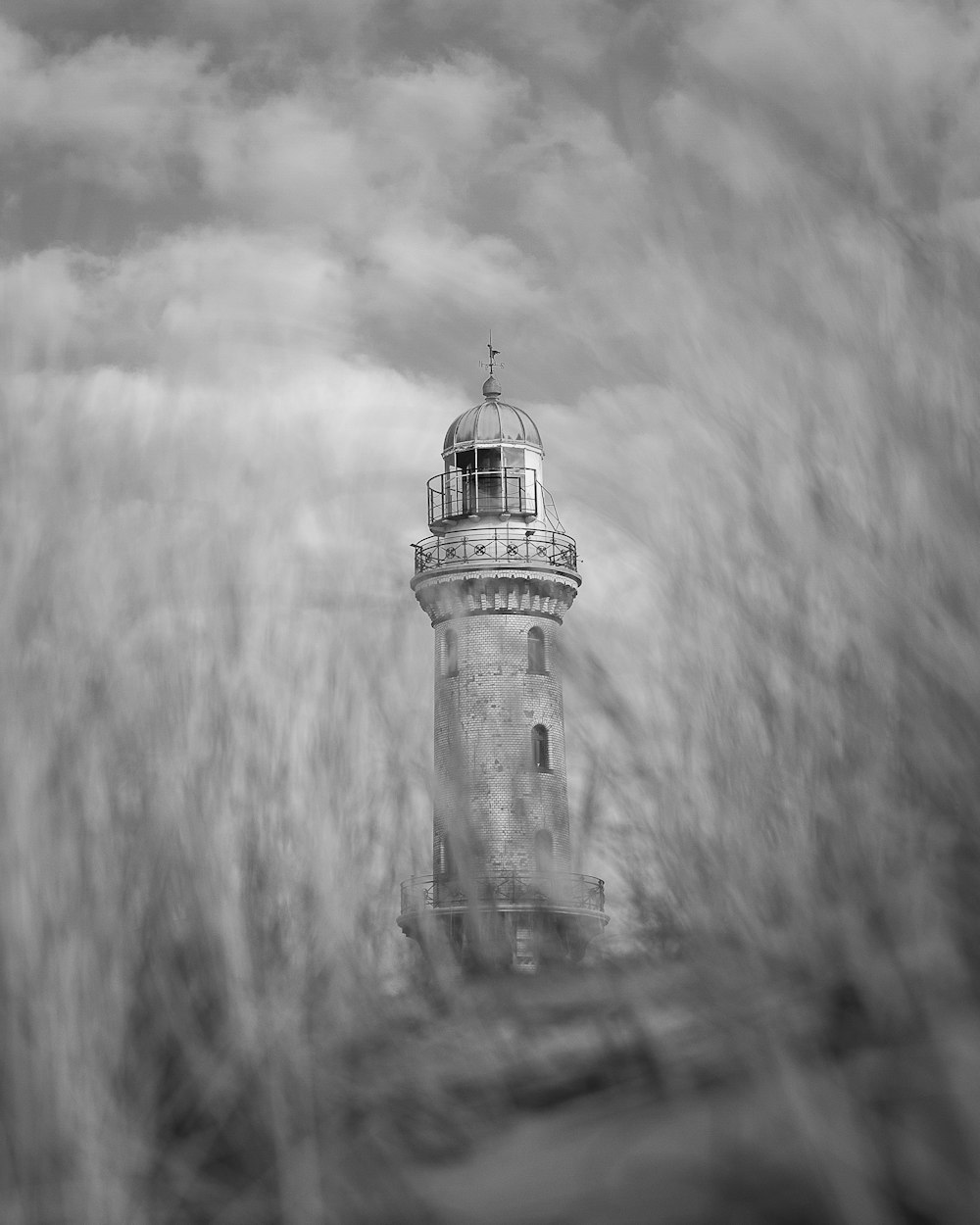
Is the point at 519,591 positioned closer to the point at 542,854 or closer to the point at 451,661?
the point at 451,661

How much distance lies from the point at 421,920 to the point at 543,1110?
2.75ft

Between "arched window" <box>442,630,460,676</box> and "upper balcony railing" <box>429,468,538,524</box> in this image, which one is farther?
"upper balcony railing" <box>429,468,538,524</box>

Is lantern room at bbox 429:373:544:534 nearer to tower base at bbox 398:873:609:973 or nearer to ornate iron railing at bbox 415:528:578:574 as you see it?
ornate iron railing at bbox 415:528:578:574

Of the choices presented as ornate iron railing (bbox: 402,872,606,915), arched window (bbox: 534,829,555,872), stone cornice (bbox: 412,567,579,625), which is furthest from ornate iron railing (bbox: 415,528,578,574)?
arched window (bbox: 534,829,555,872)

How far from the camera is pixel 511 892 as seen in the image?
251 centimetres

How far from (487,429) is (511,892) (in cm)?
2780

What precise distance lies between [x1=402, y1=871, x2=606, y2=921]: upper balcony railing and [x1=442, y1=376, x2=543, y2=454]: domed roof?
27.4 meters

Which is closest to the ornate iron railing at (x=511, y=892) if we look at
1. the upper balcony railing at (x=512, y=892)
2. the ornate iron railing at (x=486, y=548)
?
the upper balcony railing at (x=512, y=892)

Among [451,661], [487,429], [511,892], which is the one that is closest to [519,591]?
[487,429]

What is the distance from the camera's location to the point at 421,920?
101 inches

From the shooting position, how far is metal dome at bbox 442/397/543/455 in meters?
30.0

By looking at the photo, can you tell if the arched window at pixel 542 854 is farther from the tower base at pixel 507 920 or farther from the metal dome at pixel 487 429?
the metal dome at pixel 487 429

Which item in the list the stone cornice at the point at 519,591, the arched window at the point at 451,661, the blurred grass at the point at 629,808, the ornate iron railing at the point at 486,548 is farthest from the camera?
the stone cornice at the point at 519,591

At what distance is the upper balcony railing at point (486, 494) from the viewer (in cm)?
2998
